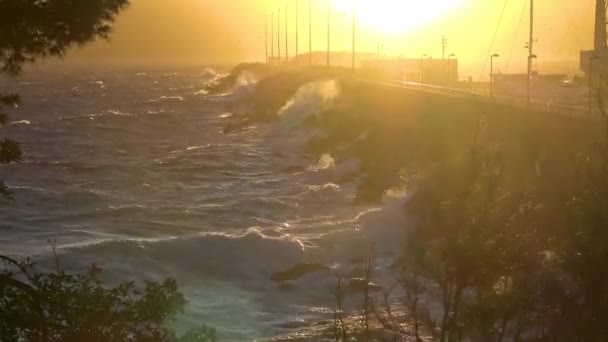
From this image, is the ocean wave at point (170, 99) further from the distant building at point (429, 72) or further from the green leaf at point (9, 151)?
the green leaf at point (9, 151)

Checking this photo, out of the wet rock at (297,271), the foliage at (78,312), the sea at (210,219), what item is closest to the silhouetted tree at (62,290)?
the foliage at (78,312)

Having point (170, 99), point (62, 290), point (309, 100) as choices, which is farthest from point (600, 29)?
point (170, 99)

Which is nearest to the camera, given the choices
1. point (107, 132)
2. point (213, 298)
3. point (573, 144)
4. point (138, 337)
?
point (138, 337)

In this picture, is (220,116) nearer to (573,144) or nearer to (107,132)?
(107,132)

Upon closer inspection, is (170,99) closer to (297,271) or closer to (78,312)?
(297,271)

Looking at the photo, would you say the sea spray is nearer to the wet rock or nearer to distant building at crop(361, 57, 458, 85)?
distant building at crop(361, 57, 458, 85)

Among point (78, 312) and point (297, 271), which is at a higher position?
point (78, 312)

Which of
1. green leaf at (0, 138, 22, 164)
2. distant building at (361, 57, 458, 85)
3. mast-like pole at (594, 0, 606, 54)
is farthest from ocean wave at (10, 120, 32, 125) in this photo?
green leaf at (0, 138, 22, 164)

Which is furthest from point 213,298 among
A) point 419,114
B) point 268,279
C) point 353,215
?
point 419,114
